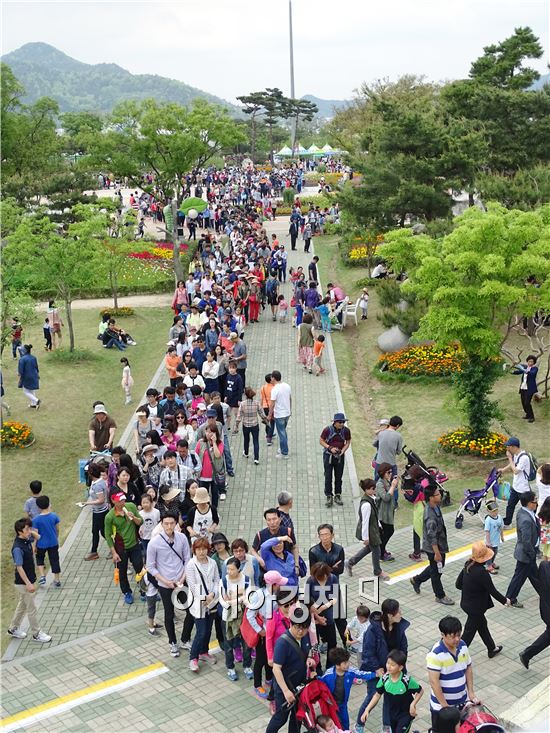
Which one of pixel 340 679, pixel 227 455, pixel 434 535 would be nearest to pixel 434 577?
pixel 434 535

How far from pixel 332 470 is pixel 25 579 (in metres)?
5.19

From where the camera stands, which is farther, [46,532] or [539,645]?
[46,532]

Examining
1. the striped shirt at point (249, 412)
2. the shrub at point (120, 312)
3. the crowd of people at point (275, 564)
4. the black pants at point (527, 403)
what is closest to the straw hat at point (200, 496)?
the crowd of people at point (275, 564)

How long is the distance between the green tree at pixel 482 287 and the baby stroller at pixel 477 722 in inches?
312

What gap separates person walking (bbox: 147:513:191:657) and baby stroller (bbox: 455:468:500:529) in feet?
15.5

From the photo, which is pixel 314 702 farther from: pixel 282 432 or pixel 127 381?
pixel 127 381

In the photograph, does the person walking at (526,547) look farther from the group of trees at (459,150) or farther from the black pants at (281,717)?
the group of trees at (459,150)

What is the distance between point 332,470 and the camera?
1297cm

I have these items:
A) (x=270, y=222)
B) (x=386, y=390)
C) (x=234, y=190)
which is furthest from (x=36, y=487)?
(x=234, y=190)

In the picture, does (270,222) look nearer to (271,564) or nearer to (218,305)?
(218,305)

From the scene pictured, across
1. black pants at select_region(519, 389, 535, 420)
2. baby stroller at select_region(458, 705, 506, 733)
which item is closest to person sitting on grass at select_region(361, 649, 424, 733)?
baby stroller at select_region(458, 705, 506, 733)

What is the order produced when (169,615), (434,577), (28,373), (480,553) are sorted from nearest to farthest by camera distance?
1. (480,553)
2. (169,615)
3. (434,577)
4. (28,373)

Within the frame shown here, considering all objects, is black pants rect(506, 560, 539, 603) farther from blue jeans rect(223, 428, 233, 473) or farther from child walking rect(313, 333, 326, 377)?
child walking rect(313, 333, 326, 377)

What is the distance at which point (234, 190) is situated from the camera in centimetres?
5009
